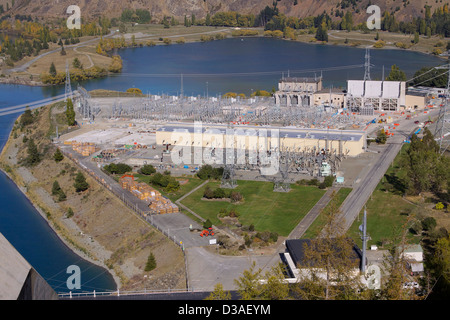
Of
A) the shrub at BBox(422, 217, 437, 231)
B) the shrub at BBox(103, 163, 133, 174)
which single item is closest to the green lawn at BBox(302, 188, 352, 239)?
the shrub at BBox(422, 217, 437, 231)

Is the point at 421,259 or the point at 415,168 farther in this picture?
the point at 415,168

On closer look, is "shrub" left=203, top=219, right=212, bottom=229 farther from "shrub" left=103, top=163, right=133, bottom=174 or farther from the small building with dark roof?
"shrub" left=103, top=163, right=133, bottom=174

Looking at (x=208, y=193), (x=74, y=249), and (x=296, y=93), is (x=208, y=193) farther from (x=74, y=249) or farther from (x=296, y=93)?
(x=296, y=93)

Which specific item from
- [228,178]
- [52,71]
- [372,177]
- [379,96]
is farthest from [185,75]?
[372,177]

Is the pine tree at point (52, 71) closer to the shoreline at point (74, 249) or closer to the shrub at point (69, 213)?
the shoreline at point (74, 249)

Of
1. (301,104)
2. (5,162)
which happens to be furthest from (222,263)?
(301,104)

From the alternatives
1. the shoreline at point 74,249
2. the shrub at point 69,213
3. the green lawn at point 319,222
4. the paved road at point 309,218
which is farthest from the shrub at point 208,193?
the shrub at point 69,213

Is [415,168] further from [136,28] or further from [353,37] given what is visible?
[136,28]
